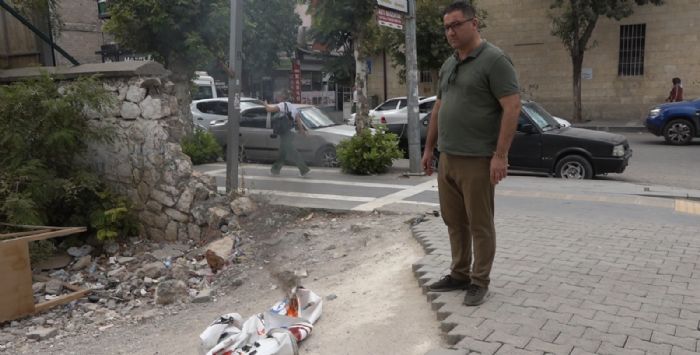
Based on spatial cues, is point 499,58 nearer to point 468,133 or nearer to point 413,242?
point 468,133

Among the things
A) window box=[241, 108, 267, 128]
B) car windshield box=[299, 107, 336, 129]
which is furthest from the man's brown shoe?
window box=[241, 108, 267, 128]

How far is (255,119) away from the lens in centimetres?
1312

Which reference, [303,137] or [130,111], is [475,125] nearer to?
[130,111]

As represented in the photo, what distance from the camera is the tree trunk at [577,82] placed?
71.4 ft

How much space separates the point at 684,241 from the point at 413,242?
2.51 meters

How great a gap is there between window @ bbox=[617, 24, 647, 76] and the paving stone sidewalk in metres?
18.9

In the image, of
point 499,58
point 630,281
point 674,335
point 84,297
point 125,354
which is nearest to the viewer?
point 674,335

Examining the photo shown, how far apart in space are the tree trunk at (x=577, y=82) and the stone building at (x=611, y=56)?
1.13 metres

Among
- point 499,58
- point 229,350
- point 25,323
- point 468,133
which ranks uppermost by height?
point 499,58

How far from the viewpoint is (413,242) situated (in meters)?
5.73

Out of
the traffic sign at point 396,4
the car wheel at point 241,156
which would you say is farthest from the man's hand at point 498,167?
the car wheel at point 241,156

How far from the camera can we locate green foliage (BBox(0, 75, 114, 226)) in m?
6.58

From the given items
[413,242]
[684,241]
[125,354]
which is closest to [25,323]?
[125,354]

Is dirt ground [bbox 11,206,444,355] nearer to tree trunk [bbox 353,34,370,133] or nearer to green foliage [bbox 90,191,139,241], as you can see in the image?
green foliage [bbox 90,191,139,241]
